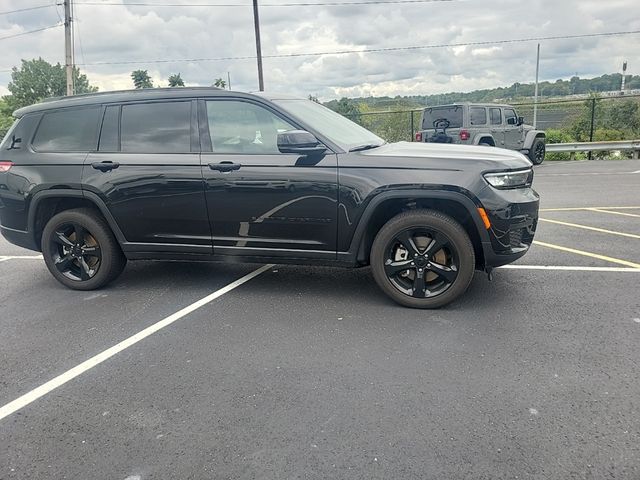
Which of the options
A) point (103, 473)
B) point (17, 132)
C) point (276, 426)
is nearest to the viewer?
point (103, 473)

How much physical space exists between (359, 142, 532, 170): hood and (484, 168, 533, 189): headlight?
52 millimetres

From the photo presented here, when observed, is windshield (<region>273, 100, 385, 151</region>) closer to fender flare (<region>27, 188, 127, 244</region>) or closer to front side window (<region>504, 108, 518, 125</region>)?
fender flare (<region>27, 188, 127, 244</region>)

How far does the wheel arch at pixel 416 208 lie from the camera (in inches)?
159

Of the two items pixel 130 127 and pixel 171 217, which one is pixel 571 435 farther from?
pixel 130 127

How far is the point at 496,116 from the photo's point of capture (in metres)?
14.6

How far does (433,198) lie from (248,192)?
156cm

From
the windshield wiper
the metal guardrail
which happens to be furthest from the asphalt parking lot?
the metal guardrail

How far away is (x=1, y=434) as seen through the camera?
274 centimetres

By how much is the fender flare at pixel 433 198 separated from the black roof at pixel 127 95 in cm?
149

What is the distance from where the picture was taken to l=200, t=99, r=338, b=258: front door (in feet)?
14.1

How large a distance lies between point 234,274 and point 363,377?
2618mm

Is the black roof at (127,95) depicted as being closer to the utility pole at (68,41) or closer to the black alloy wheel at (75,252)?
the black alloy wheel at (75,252)

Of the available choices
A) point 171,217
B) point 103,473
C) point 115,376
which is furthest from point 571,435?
point 171,217

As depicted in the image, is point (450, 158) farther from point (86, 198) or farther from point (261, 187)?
point (86, 198)
